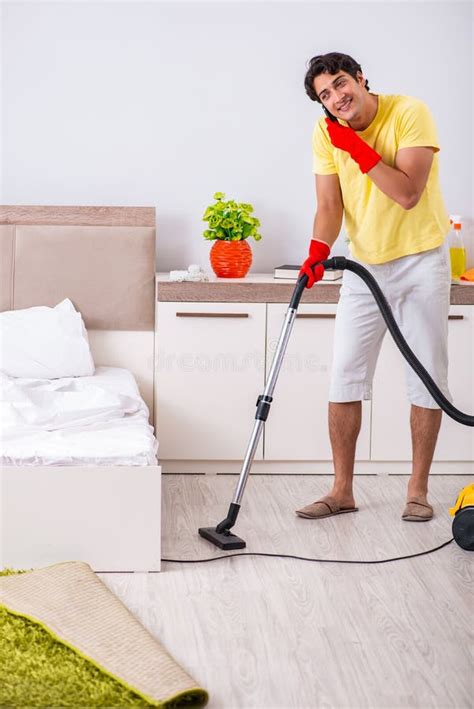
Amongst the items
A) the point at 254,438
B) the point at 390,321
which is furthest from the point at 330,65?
the point at 254,438

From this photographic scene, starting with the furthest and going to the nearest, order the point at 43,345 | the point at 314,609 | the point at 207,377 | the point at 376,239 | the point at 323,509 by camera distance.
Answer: the point at 207,377, the point at 43,345, the point at 323,509, the point at 376,239, the point at 314,609

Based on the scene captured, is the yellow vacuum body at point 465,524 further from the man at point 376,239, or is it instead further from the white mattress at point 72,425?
the white mattress at point 72,425

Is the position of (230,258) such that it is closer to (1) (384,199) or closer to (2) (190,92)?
(2) (190,92)

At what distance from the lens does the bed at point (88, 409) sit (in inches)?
103

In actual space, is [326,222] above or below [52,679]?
above

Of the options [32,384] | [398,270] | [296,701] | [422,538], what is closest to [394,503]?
[422,538]

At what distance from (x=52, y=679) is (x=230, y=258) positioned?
214 cm

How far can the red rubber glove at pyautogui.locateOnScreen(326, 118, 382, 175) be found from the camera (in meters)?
2.88

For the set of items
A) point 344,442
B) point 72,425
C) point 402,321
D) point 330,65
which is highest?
point 330,65

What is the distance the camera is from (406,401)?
3760 mm

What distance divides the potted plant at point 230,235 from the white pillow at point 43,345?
1.99 ft

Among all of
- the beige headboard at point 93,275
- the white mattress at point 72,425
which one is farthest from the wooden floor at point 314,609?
the beige headboard at point 93,275

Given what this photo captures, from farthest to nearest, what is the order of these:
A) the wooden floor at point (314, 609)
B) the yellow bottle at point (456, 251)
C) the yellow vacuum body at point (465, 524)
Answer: the yellow bottle at point (456, 251) < the yellow vacuum body at point (465, 524) < the wooden floor at point (314, 609)

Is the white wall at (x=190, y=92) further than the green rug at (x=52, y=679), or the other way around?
the white wall at (x=190, y=92)
